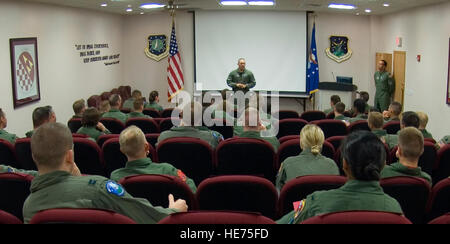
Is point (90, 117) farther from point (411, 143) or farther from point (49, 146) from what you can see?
point (411, 143)

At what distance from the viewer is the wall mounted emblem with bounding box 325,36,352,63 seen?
549 inches

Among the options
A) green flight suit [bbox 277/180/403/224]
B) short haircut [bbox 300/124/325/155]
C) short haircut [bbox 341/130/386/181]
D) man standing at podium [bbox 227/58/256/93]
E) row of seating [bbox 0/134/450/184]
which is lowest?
row of seating [bbox 0/134/450/184]

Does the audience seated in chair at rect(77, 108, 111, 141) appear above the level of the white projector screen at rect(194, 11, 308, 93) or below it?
below

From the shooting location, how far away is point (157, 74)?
14.7 meters

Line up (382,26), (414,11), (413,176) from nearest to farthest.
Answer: (413,176) → (414,11) → (382,26)

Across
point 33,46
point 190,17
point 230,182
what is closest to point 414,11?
point 190,17

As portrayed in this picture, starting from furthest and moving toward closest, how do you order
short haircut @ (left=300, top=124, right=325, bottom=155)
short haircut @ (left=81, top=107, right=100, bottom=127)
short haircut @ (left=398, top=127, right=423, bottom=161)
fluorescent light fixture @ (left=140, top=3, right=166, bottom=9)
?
fluorescent light fixture @ (left=140, top=3, right=166, bottom=9), short haircut @ (left=81, top=107, right=100, bottom=127), short haircut @ (left=300, top=124, right=325, bottom=155), short haircut @ (left=398, top=127, right=423, bottom=161)

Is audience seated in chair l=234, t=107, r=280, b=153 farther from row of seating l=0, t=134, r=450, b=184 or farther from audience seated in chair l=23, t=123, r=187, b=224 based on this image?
audience seated in chair l=23, t=123, r=187, b=224

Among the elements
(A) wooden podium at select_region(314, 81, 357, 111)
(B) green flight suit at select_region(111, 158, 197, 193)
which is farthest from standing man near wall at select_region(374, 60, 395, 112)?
(B) green flight suit at select_region(111, 158, 197, 193)

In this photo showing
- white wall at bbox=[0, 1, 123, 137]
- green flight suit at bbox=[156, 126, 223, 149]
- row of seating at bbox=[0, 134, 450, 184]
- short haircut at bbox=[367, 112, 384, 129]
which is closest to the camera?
row of seating at bbox=[0, 134, 450, 184]

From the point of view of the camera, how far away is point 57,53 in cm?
1006

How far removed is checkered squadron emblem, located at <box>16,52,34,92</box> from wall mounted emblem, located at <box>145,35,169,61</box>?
19.1ft
